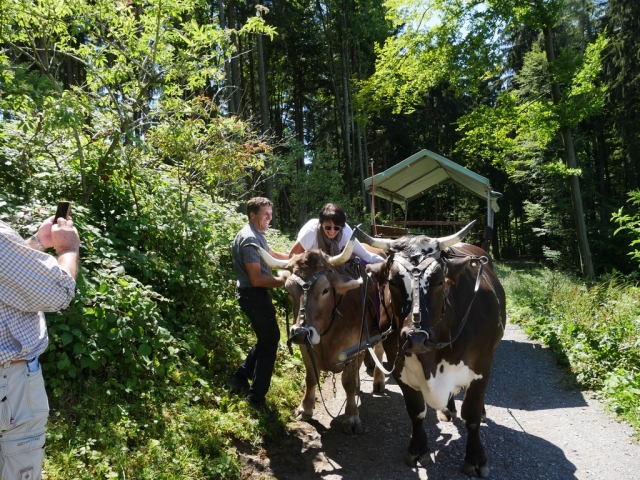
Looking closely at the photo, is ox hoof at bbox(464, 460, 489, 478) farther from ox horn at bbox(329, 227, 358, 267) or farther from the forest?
ox horn at bbox(329, 227, 358, 267)

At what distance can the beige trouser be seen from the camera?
7.25ft

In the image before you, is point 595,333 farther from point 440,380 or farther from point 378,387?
point 440,380

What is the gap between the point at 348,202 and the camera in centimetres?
1989

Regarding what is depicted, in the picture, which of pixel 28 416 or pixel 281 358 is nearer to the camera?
pixel 28 416

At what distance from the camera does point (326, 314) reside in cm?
435

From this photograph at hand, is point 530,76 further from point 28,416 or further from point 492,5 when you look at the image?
point 28,416

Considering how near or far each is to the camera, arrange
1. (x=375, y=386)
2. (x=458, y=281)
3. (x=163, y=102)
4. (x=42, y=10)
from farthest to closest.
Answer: (x=375, y=386) → (x=163, y=102) → (x=42, y=10) → (x=458, y=281)

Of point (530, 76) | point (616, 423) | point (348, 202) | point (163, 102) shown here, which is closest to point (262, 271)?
point (163, 102)

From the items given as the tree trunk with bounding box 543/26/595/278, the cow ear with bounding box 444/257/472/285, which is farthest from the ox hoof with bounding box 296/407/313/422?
the tree trunk with bounding box 543/26/595/278

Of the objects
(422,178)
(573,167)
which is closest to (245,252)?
(422,178)

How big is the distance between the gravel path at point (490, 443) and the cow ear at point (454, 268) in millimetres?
1769

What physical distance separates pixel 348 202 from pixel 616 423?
15.4 m

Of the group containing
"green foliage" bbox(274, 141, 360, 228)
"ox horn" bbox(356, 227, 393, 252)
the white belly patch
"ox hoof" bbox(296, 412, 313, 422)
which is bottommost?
"ox hoof" bbox(296, 412, 313, 422)

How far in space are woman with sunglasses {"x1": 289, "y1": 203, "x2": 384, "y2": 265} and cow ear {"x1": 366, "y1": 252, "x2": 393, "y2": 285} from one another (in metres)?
0.33
